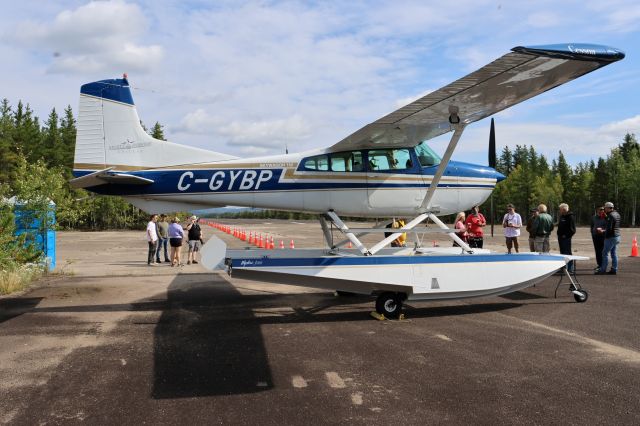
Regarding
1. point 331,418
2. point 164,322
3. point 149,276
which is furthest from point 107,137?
point 331,418

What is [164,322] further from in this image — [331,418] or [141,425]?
[331,418]

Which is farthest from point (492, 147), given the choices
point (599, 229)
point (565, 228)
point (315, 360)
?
point (315, 360)

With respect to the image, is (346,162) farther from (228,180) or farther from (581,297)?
(581,297)

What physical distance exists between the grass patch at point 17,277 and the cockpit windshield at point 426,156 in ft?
30.2

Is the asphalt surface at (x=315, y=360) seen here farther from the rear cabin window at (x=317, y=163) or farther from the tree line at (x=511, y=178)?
the tree line at (x=511, y=178)

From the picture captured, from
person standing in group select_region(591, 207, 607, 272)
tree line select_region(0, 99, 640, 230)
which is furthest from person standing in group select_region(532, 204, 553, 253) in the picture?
tree line select_region(0, 99, 640, 230)

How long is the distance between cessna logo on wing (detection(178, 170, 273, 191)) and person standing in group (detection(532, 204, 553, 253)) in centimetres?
707

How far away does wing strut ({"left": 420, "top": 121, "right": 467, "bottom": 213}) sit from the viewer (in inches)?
320

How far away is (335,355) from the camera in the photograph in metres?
5.67

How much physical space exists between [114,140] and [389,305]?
5.64 meters

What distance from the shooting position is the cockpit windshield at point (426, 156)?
9.07 meters

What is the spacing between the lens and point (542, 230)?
11.4 meters

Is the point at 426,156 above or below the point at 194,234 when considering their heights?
above

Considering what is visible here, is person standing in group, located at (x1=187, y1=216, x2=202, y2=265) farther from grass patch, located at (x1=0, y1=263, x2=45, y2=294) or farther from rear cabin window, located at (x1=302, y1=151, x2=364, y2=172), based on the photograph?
rear cabin window, located at (x1=302, y1=151, x2=364, y2=172)
